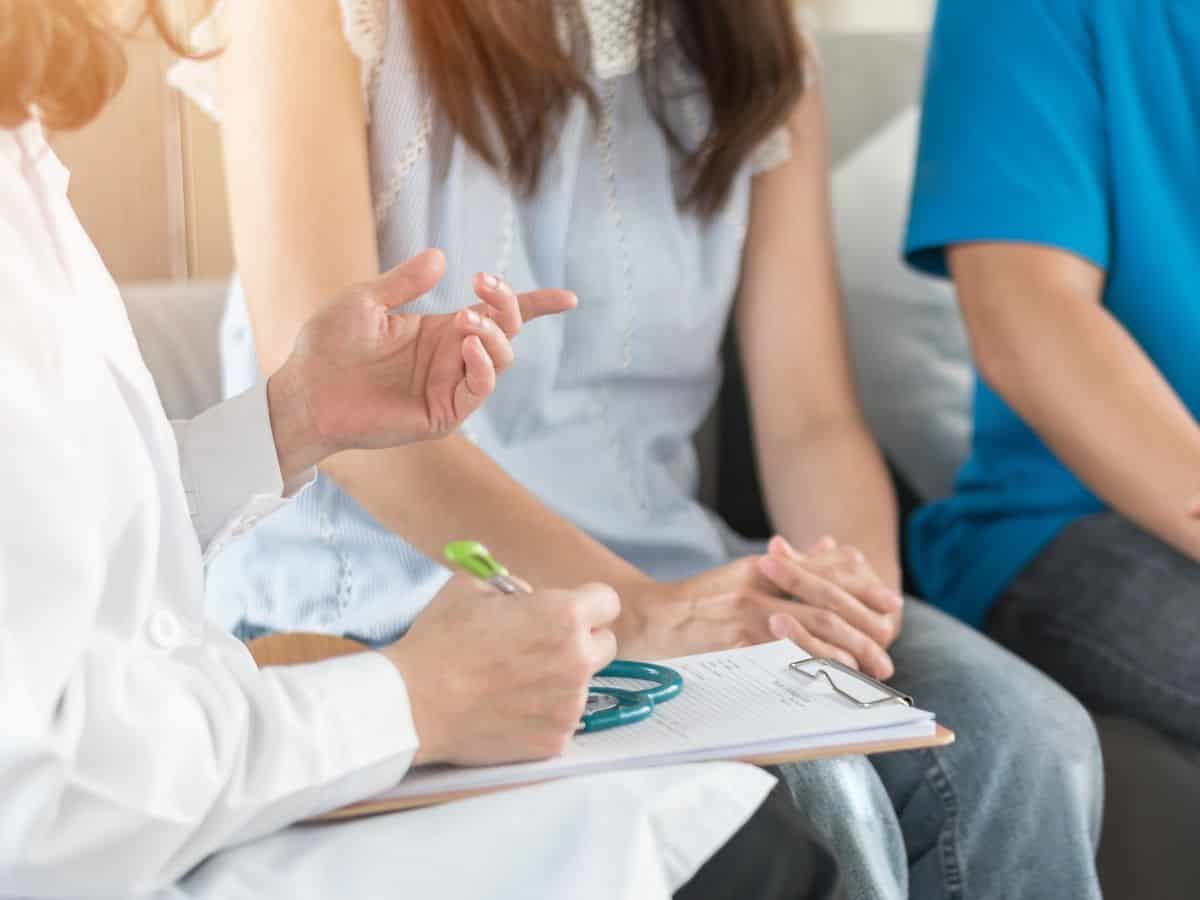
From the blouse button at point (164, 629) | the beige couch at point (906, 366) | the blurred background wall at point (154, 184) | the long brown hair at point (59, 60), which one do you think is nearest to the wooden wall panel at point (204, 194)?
the blurred background wall at point (154, 184)

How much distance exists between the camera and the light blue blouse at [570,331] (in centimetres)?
110

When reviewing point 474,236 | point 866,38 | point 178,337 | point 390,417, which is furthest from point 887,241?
point 390,417

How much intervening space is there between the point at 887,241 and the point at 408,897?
1222 millimetres

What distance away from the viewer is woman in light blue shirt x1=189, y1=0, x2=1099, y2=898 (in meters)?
0.97

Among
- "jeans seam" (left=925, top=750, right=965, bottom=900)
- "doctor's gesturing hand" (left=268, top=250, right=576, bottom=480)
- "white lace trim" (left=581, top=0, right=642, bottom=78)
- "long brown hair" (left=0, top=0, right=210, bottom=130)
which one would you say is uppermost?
"long brown hair" (left=0, top=0, right=210, bottom=130)

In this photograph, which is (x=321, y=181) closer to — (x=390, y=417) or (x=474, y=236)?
(x=474, y=236)

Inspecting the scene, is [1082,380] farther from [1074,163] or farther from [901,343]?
[901,343]

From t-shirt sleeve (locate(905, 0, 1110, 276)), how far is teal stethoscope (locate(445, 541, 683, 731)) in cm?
69

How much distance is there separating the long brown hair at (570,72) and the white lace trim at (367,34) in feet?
0.08

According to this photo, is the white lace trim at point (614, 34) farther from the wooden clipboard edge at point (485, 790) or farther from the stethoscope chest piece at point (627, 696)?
the wooden clipboard edge at point (485, 790)

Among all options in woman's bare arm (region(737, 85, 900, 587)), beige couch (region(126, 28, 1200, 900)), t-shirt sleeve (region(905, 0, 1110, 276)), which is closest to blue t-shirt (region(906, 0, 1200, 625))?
t-shirt sleeve (region(905, 0, 1110, 276))

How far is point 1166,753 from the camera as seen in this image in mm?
1094

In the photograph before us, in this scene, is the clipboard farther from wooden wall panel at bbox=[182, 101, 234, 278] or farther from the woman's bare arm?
wooden wall panel at bbox=[182, 101, 234, 278]

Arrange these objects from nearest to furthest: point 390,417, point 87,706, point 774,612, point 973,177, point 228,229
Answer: point 87,706
point 390,417
point 774,612
point 973,177
point 228,229
